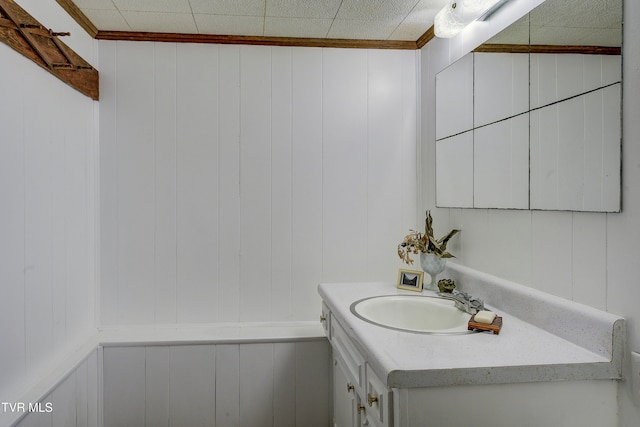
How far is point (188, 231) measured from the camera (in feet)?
7.49

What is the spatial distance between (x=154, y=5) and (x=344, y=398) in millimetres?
1891

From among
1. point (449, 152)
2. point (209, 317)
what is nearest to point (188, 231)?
point (209, 317)

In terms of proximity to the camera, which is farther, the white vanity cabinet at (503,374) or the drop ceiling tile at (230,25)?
the drop ceiling tile at (230,25)

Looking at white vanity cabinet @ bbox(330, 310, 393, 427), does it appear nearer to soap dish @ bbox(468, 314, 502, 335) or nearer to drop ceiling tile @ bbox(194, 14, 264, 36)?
soap dish @ bbox(468, 314, 502, 335)

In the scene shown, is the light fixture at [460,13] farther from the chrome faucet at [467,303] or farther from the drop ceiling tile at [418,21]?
the chrome faucet at [467,303]

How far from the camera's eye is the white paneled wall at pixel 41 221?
1431 mm

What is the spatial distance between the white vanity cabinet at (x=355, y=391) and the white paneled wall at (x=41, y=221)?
1142 millimetres

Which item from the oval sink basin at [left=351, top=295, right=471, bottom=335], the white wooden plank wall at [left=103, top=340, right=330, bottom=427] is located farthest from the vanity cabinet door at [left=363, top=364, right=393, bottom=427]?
the white wooden plank wall at [left=103, top=340, right=330, bottom=427]

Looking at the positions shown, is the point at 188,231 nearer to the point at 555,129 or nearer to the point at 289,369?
the point at 289,369

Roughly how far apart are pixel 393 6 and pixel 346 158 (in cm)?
80

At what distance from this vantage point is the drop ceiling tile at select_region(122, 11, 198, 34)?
2.02m

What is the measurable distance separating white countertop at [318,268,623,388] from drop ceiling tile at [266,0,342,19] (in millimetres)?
1444

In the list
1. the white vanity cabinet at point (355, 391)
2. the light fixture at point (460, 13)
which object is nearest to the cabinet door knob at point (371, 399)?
the white vanity cabinet at point (355, 391)

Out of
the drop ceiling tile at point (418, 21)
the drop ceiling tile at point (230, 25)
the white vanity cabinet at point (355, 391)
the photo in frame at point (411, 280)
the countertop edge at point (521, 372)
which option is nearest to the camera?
the countertop edge at point (521, 372)
